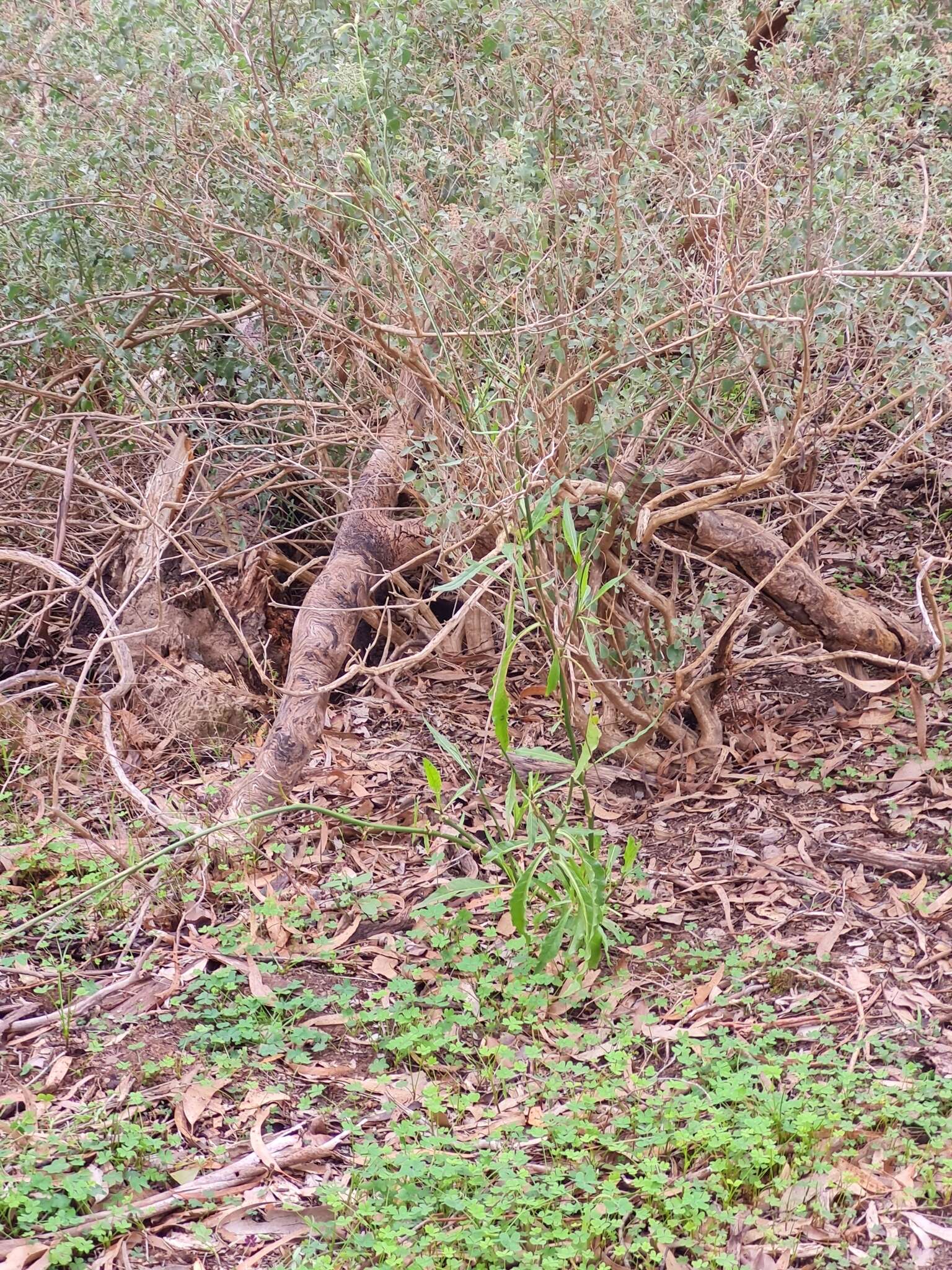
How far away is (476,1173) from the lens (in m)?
2.77

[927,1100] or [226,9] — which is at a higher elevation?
[226,9]

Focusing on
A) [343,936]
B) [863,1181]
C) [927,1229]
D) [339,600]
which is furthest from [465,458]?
[927,1229]

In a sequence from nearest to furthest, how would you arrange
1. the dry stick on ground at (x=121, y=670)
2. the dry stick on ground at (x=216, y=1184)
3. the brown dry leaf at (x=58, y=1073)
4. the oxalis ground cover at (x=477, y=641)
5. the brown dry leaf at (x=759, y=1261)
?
the brown dry leaf at (x=759, y=1261)
the dry stick on ground at (x=216, y=1184)
the oxalis ground cover at (x=477, y=641)
the brown dry leaf at (x=58, y=1073)
the dry stick on ground at (x=121, y=670)

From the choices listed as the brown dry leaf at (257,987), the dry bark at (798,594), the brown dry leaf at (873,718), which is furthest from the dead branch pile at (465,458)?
the brown dry leaf at (257,987)

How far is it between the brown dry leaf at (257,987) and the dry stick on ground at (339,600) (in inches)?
31.2

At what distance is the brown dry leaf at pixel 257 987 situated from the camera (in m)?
3.51

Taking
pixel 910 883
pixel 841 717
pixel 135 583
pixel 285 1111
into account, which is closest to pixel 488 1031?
pixel 285 1111

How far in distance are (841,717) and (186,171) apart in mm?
3350

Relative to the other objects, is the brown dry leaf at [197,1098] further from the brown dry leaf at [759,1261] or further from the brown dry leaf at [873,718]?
the brown dry leaf at [873,718]

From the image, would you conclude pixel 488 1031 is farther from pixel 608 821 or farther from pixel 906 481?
pixel 906 481

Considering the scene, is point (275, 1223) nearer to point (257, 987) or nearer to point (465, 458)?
point (257, 987)

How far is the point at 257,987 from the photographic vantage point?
3578 millimetres

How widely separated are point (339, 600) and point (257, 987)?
75.2 inches

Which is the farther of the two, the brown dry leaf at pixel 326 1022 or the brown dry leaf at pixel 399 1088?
the brown dry leaf at pixel 326 1022
